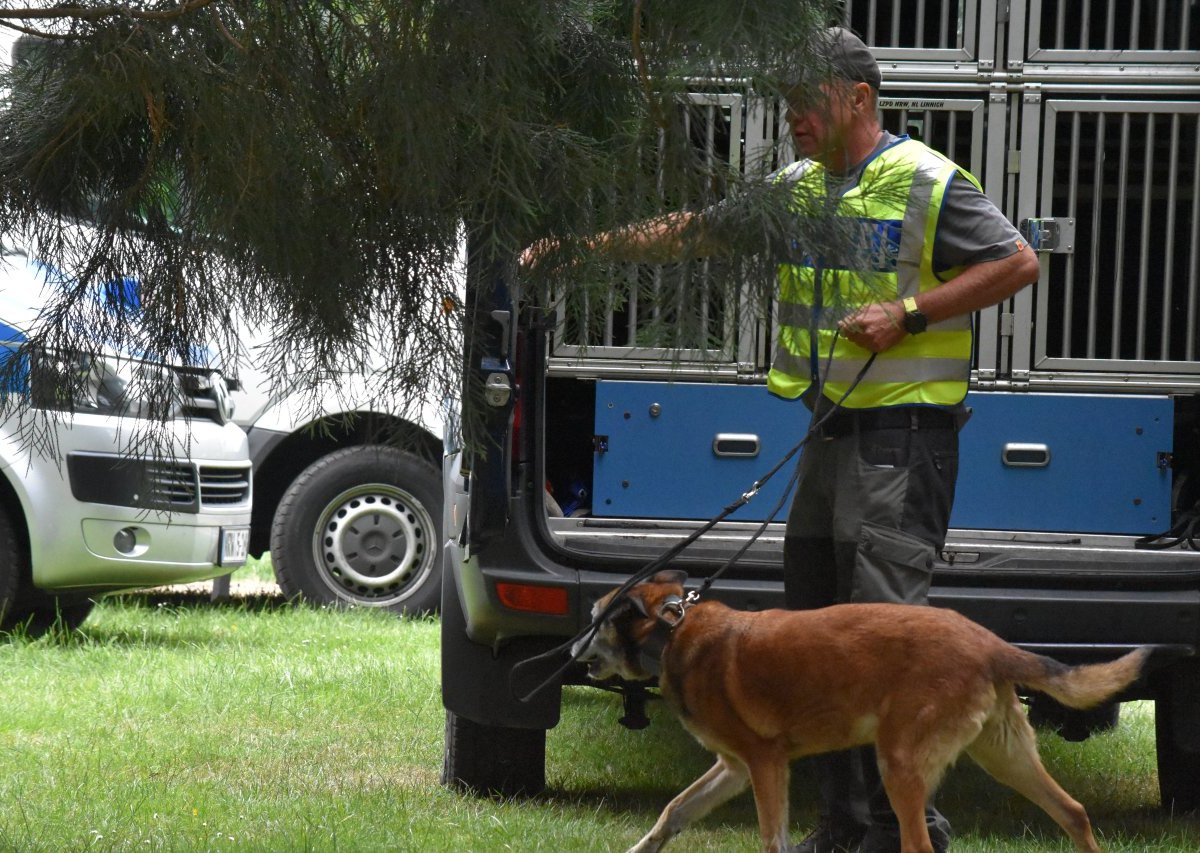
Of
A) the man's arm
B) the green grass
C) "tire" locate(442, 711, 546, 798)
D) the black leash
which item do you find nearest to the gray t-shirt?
the man's arm

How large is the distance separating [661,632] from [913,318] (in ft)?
3.02

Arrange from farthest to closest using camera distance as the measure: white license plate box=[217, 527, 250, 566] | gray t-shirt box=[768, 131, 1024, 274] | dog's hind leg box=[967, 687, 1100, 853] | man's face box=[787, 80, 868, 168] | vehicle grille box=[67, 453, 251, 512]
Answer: white license plate box=[217, 527, 250, 566]
vehicle grille box=[67, 453, 251, 512]
gray t-shirt box=[768, 131, 1024, 274]
dog's hind leg box=[967, 687, 1100, 853]
man's face box=[787, 80, 868, 168]

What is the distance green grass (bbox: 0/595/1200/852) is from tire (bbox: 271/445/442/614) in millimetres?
371

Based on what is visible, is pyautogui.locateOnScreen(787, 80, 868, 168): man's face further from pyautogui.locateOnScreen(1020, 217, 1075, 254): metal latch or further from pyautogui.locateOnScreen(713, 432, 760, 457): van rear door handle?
pyautogui.locateOnScreen(1020, 217, 1075, 254): metal latch

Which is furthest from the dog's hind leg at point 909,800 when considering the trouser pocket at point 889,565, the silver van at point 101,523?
the silver van at point 101,523

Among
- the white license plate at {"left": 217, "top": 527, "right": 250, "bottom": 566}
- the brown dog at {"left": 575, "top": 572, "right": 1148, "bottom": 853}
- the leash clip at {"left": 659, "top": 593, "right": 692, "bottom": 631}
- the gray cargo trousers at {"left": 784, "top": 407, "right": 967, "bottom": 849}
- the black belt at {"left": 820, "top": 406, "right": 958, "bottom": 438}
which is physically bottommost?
the white license plate at {"left": 217, "top": 527, "right": 250, "bottom": 566}

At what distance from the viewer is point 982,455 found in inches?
191

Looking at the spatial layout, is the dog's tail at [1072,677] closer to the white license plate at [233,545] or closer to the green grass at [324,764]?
the green grass at [324,764]

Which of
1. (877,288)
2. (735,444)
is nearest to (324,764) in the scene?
(735,444)

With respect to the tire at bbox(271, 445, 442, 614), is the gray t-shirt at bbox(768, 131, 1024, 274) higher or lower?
higher

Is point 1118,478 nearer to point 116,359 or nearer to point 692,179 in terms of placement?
point 692,179

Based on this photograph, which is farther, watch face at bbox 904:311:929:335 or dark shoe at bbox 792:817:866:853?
dark shoe at bbox 792:817:866:853

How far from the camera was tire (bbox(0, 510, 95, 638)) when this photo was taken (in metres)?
6.83

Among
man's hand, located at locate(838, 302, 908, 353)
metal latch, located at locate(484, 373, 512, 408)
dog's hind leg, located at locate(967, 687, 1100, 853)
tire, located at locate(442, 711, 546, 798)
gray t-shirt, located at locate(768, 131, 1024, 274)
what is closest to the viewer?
man's hand, located at locate(838, 302, 908, 353)
